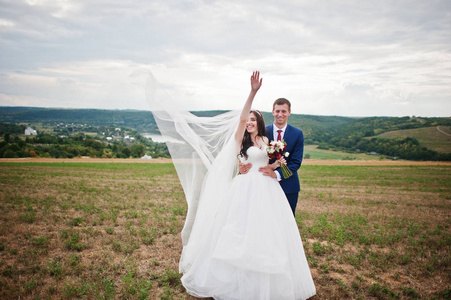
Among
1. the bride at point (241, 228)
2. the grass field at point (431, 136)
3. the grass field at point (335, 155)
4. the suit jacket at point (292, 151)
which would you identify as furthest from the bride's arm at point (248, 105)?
the grass field at point (431, 136)

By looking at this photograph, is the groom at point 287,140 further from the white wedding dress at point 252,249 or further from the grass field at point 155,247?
the grass field at point 155,247

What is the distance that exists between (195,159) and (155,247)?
3.15m

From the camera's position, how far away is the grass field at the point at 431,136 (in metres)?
75.8

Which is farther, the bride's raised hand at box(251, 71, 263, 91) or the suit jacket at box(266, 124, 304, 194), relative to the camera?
the suit jacket at box(266, 124, 304, 194)

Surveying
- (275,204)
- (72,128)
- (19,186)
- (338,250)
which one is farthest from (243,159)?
(72,128)

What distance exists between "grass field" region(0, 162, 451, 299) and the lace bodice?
2.66 meters

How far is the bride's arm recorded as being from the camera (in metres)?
4.22

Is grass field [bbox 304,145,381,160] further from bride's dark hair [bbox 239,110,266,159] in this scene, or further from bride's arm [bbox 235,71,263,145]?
bride's arm [bbox 235,71,263,145]

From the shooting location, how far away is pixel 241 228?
4527 millimetres

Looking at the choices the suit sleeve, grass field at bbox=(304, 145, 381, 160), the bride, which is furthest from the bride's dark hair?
grass field at bbox=(304, 145, 381, 160)

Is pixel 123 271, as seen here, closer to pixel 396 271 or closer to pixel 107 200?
pixel 396 271

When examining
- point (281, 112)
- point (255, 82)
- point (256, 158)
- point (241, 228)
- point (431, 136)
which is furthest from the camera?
point (431, 136)

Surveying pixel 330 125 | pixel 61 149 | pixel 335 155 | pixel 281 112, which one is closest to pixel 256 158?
pixel 281 112

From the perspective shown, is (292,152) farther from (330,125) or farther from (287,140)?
(330,125)
